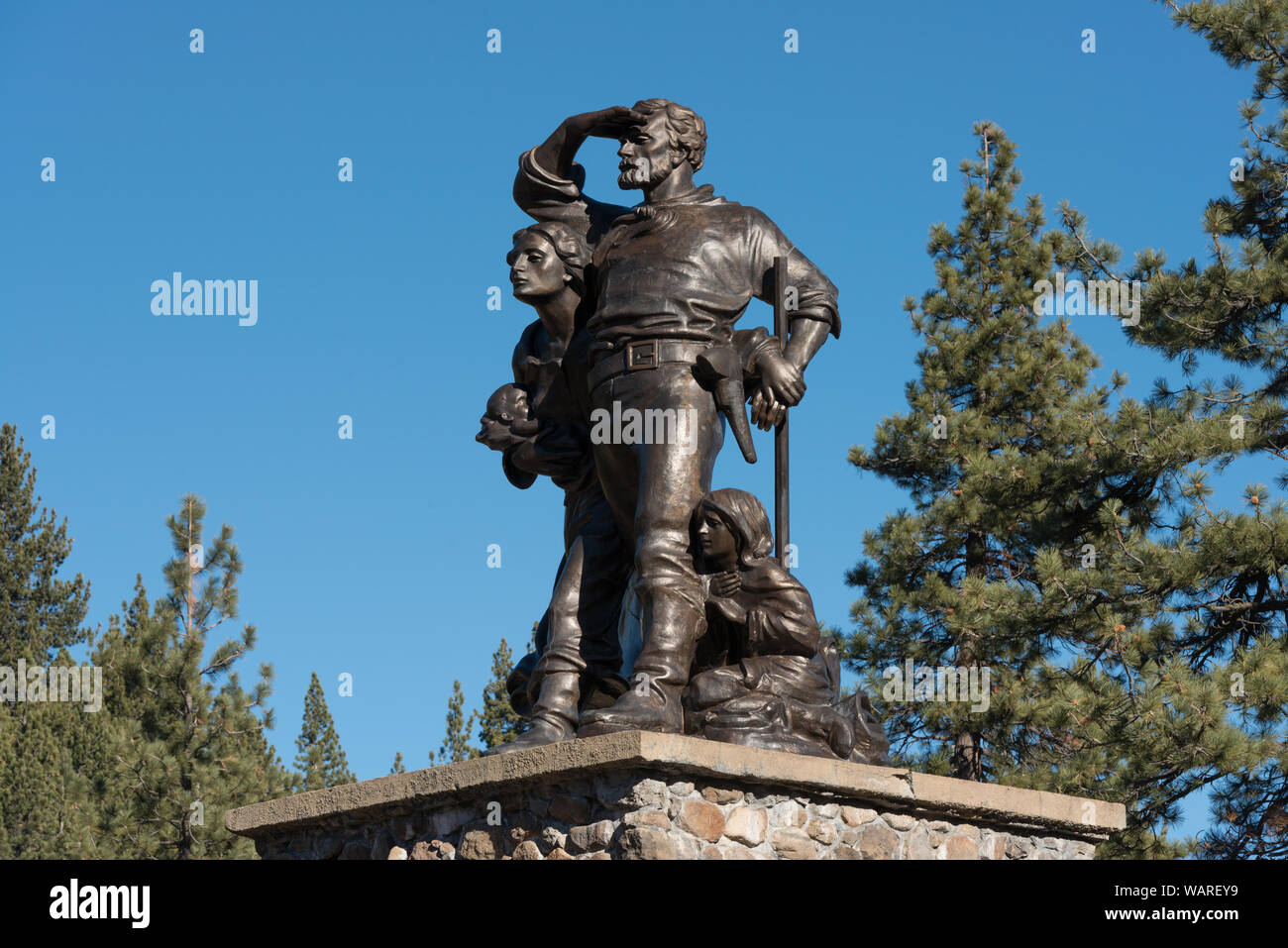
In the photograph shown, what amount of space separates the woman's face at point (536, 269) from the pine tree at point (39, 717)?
30.6 ft

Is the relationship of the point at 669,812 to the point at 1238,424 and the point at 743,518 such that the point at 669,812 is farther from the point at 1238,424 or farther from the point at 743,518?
the point at 1238,424

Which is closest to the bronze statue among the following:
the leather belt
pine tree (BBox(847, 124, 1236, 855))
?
the leather belt

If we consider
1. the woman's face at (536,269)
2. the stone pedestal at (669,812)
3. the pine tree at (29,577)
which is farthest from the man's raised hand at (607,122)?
the pine tree at (29,577)

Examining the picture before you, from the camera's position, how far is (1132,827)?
39.7ft

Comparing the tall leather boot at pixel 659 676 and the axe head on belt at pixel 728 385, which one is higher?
the axe head on belt at pixel 728 385

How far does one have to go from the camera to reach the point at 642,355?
6465mm

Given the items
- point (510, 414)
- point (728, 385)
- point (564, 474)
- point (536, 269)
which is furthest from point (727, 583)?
point (536, 269)

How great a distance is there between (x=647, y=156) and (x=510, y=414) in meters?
1.18

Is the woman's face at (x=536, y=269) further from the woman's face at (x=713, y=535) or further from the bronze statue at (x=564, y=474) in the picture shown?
the woman's face at (x=713, y=535)

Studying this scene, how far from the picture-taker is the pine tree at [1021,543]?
11883mm

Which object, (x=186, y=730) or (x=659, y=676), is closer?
(x=659, y=676)
